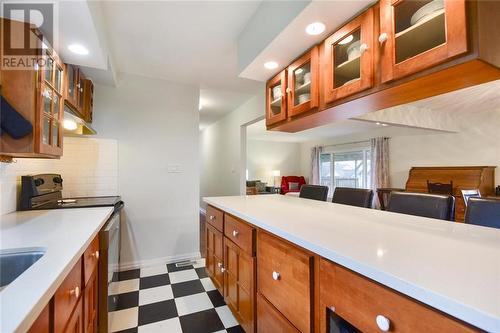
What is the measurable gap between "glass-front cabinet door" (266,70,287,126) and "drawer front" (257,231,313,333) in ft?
3.63

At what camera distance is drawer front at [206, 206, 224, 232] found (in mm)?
1931

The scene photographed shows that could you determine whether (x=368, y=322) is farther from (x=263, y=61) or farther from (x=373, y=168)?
(x=373, y=168)

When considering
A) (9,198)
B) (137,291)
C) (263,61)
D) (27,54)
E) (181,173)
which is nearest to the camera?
(27,54)

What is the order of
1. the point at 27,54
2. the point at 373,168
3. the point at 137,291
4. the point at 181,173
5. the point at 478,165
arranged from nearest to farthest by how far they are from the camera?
the point at 27,54 < the point at 137,291 < the point at 181,173 < the point at 478,165 < the point at 373,168

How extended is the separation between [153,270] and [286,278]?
2134 mm

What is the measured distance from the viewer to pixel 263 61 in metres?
1.81

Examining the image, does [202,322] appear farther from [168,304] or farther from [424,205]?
[424,205]

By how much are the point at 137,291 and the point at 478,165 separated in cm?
598

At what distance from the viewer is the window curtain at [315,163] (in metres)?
8.25

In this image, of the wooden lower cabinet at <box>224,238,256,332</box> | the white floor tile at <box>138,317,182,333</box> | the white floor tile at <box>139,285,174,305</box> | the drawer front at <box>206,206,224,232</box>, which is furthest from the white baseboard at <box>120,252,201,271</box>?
the wooden lower cabinet at <box>224,238,256,332</box>

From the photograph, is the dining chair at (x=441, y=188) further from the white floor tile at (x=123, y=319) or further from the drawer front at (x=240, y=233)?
the white floor tile at (x=123, y=319)

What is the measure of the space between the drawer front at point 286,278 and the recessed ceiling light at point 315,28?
1.22m

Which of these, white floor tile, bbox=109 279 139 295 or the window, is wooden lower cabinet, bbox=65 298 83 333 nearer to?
white floor tile, bbox=109 279 139 295

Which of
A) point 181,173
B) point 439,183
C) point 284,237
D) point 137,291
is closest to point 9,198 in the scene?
point 137,291
